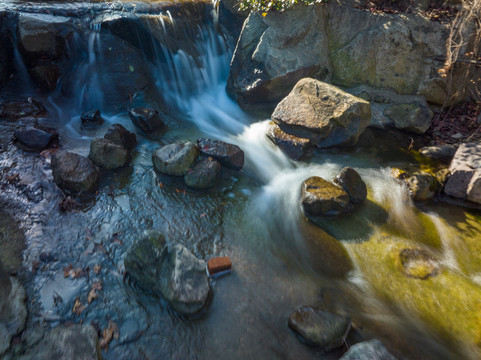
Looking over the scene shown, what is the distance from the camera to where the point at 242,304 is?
354cm

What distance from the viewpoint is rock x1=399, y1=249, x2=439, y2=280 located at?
4000 millimetres

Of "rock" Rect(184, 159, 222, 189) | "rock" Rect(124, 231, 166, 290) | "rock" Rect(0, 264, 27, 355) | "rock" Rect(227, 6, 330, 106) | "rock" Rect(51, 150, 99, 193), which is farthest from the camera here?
"rock" Rect(227, 6, 330, 106)

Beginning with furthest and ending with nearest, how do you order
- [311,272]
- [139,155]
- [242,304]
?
[139,155]
[311,272]
[242,304]

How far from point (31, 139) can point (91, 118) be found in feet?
5.46

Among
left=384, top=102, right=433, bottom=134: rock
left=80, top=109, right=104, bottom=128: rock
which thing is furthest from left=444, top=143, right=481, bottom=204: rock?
left=80, top=109, right=104, bottom=128: rock

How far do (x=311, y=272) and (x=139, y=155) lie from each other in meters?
4.79

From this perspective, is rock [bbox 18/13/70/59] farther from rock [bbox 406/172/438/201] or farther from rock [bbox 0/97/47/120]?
rock [bbox 406/172/438/201]

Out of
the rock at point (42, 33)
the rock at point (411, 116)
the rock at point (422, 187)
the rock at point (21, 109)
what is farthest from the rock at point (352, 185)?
the rock at point (42, 33)

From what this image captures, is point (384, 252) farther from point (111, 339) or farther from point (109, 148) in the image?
point (109, 148)

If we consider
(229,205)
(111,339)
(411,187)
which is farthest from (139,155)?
(411,187)

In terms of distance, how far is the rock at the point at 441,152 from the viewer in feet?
21.1

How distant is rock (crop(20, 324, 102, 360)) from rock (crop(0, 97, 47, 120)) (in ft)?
21.1

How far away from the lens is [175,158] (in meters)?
5.60

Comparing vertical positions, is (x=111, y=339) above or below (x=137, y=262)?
below
